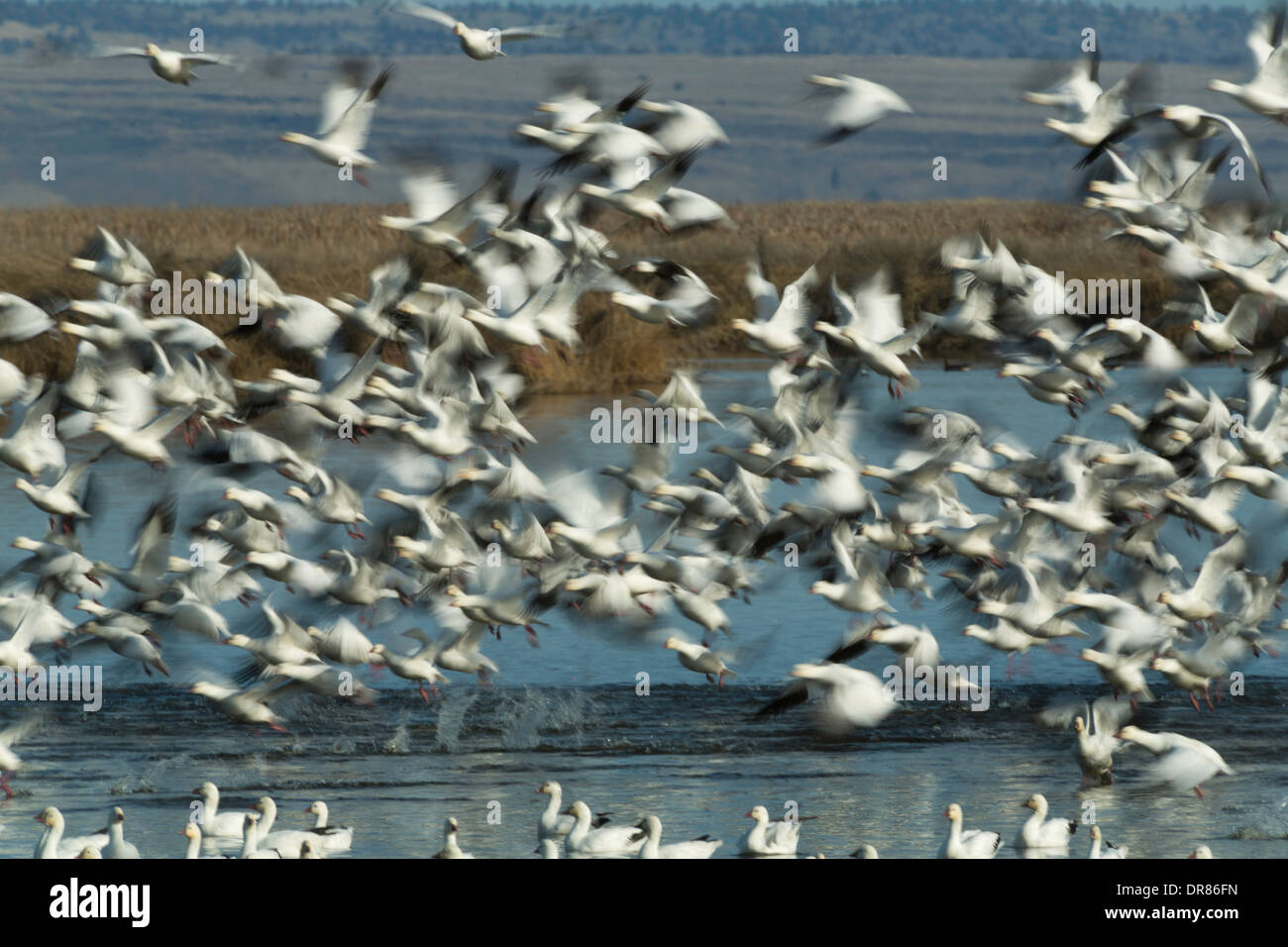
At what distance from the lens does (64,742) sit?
578 inches

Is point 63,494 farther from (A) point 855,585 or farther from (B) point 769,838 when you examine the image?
(B) point 769,838

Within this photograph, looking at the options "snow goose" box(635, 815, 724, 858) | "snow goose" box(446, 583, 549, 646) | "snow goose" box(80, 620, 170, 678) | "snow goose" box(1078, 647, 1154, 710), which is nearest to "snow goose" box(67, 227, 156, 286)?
"snow goose" box(80, 620, 170, 678)

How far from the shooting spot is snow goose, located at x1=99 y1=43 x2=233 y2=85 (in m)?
15.2

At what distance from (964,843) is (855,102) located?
5.64 meters

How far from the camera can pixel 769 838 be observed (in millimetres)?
12109

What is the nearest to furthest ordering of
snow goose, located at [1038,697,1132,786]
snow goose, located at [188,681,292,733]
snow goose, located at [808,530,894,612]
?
snow goose, located at [1038,697,1132,786] < snow goose, located at [188,681,292,733] < snow goose, located at [808,530,894,612]

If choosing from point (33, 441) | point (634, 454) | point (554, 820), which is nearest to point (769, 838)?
point (554, 820)

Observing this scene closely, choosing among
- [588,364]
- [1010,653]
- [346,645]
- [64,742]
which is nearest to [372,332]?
[346,645]

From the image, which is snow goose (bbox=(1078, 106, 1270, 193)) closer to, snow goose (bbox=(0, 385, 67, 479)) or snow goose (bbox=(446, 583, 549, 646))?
snow goose (bbox=(446, 583, 549, 646))

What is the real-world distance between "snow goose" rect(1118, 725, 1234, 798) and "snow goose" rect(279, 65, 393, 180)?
6.55m

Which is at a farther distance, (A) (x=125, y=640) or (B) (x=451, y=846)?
(A) (x=125, y=640)
